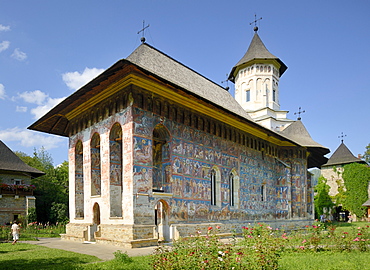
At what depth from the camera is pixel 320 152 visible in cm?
2594

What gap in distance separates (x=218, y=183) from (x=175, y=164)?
144 inches

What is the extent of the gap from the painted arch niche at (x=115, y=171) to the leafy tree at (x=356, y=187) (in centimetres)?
3104

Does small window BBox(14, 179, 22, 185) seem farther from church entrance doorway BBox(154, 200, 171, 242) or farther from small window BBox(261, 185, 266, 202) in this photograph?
small window BBox(261, 185, 266, 202)

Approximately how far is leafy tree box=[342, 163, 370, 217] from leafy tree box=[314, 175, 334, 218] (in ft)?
5.38

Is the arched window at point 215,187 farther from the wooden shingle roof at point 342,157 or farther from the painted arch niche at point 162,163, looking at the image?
the wooden shingle roof at point 342,157

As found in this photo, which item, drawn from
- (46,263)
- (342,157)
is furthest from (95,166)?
(342,157)

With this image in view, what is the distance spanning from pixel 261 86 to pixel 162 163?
17.5 meters

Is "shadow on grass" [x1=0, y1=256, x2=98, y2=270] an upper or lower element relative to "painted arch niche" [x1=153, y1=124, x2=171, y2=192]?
lower

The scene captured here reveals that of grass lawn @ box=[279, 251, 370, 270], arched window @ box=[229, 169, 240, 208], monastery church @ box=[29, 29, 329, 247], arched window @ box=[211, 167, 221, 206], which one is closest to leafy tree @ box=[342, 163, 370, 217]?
monastery church @ box=[29, 29, 329, 247]

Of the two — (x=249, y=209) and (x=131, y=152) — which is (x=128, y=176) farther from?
(x=249, y=209)

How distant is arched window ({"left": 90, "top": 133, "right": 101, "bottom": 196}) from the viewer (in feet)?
50.7

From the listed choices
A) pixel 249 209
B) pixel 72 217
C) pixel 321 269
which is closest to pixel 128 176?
pixel 72 217

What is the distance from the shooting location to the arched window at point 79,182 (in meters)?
16.6

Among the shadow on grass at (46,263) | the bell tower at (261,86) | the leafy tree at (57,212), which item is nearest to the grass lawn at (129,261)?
the shadow on grass at (46,263)
